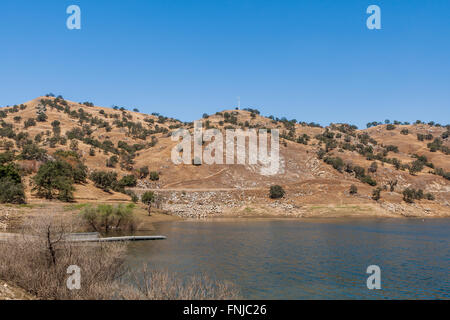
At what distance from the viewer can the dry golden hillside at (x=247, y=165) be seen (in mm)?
97875

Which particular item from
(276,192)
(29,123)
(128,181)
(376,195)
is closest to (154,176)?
(128,181)

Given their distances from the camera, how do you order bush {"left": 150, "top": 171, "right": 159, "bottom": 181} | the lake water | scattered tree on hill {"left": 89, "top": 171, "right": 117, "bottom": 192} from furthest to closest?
1. bush {"left": 150, "top": 171, "right": 159, "bottom": 181}
2. scattered tree on hill {"left": 89, "top": 171, "right": 117, "bottom": 192}
3. the lake water

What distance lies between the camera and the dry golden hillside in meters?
97.9

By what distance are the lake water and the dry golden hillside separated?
36.9m

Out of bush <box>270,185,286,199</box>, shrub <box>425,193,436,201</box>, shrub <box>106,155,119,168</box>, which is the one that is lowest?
shrub <box>425,193,436,201</box>

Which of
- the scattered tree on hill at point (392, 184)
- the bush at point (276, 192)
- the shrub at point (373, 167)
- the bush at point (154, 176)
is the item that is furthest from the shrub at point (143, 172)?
the scattered tree on hill at point (392, 184)

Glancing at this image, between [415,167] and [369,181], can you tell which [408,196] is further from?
[415,167]

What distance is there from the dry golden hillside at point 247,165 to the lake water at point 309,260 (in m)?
36.9

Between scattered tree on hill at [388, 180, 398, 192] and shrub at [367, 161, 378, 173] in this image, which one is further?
shrub at [367, 161, 378, 173]

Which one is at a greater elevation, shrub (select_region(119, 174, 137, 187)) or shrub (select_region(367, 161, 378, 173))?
shrub (select_region(367, 161, 378, 173))

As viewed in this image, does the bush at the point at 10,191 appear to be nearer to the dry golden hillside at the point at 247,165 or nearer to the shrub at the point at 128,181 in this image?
the dry golden hillside at the point at 247,165

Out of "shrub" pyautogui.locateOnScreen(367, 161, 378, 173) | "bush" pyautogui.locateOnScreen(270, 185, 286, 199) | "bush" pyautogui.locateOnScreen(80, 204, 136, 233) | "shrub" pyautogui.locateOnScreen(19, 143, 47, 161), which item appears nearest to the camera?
"bush" pyautogui.locateOnScreen(80, 204, 136, 233)

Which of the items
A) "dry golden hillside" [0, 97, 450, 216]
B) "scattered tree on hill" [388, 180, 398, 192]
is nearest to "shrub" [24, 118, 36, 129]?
"dry golden hillside" [0, 97, 450, 216]

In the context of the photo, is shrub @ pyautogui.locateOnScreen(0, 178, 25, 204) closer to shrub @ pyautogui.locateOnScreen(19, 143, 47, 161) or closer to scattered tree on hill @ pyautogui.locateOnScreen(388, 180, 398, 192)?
shrub @ pyautogui.locateOnScreen(19, 143, 47, 161)
